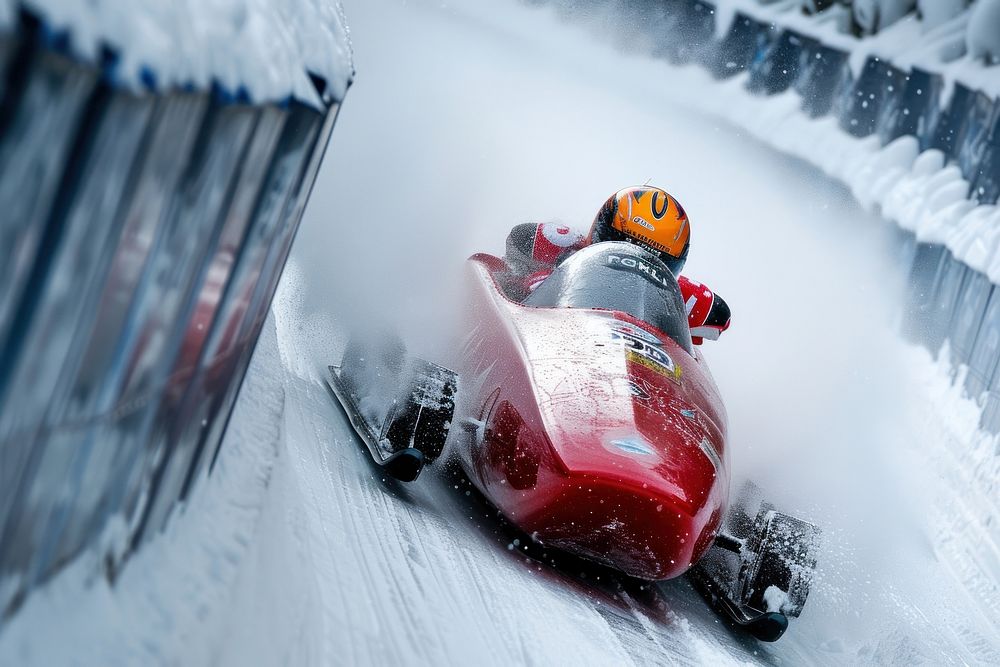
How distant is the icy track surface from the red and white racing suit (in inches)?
19.0

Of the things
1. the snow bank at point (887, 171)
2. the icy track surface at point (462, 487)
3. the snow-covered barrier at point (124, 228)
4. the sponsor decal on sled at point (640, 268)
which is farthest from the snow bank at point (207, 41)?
the snow bank at point (887, 171)

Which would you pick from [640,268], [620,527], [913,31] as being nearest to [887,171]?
[913,31]

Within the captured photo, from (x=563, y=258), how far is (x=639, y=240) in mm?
523

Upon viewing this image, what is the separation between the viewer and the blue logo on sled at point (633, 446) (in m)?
3.50

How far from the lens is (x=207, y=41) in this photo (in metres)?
1.19

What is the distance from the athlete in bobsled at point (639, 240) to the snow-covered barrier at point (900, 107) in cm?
278

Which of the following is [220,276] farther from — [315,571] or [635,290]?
[635,290]

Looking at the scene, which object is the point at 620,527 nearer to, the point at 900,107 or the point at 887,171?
the point at 887,171

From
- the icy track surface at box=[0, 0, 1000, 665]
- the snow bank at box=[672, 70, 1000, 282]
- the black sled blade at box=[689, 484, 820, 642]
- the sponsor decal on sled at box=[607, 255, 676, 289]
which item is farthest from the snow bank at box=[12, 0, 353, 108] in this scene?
the snow bank at box=[672, 70, 1000, 282]

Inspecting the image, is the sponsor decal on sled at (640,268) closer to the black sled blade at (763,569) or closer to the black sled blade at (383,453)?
the black sled blade at (763,569)

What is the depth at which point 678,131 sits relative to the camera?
18.8m

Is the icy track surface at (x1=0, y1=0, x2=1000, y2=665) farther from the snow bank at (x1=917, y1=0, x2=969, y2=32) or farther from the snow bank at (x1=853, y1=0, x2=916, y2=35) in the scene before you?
the snow bank at (x1=853, y1=0, x2=916, y2=35)

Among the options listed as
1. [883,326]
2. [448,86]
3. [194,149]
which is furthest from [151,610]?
[448,86]

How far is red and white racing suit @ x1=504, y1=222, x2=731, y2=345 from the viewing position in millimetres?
6238
